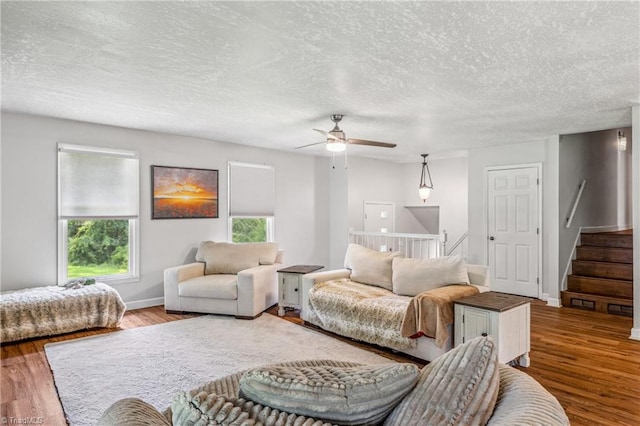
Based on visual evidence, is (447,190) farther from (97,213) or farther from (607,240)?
(97,213)

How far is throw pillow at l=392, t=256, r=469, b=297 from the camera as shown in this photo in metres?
3.52

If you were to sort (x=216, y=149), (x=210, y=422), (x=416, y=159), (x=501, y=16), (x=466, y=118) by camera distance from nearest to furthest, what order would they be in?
(x=210, y=422) → (x=501, y=16) → (x=466, y=118) → (x=216, y=149) → (x=416, y=159)

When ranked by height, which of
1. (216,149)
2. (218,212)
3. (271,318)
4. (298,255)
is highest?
(216,149)

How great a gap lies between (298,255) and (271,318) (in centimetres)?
237

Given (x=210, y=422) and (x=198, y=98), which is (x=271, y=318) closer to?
(x=198, y=98)

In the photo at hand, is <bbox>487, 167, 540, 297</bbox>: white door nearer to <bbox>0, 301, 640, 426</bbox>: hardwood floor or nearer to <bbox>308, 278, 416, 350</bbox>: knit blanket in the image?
<bbox>0, 301, 640, 426</bbox>: hardwood floor

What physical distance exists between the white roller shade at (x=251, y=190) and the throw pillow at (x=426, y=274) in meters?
3.02

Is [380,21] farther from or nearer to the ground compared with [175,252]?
farther from the ground

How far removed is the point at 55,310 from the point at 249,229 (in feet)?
9.71

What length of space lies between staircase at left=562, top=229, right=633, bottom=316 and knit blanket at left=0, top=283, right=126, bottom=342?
5.96 meters

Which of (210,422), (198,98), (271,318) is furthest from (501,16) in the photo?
(271,318)

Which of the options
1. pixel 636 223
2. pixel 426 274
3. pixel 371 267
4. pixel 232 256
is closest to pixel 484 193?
pixel 636 223

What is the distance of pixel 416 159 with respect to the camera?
310 inches

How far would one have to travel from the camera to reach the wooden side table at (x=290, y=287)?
4617mm
